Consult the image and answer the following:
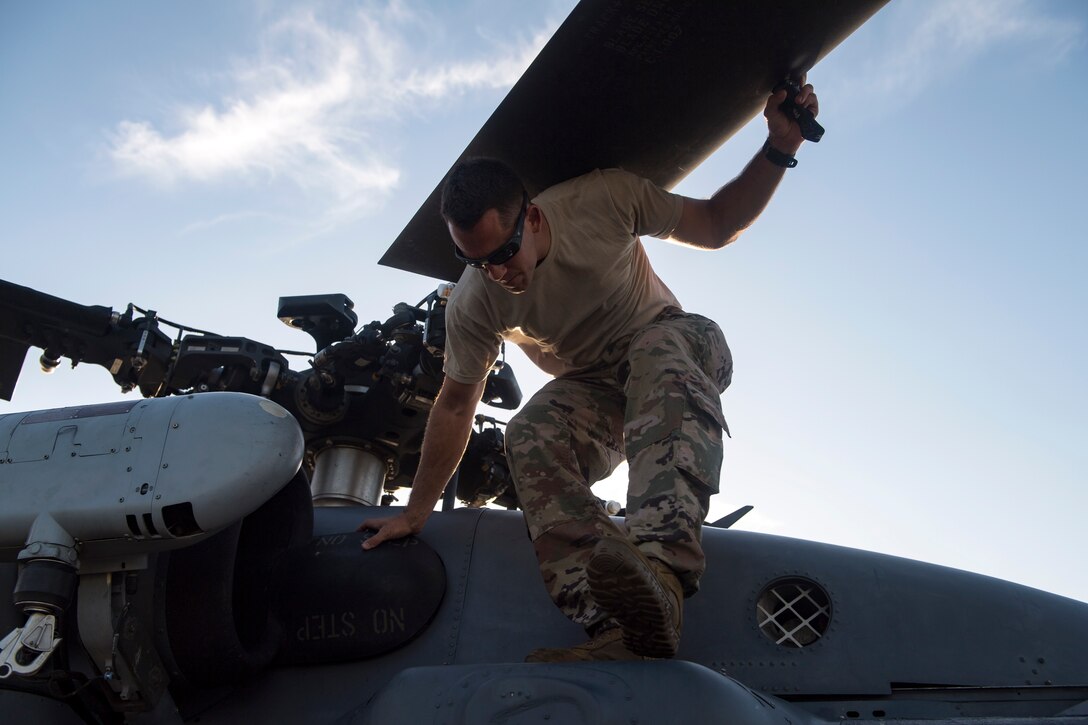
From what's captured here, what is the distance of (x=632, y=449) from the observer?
10.8 ft

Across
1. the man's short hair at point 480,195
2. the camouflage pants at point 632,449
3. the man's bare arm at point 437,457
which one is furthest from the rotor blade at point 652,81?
the man's bare arm at point 437,457

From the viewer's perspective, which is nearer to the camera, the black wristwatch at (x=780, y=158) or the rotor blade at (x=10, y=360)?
the black wristwatch at (x=780, y=158)

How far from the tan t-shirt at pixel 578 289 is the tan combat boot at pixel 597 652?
1.22 m

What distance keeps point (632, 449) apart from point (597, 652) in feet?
2.13

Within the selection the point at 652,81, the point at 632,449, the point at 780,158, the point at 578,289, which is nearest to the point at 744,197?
the point at 780,158

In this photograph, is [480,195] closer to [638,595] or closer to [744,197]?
[744,197]

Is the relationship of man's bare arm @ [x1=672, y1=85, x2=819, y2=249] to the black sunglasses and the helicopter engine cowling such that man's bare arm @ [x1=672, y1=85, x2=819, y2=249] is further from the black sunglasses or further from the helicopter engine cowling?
the helicopter engine cowling

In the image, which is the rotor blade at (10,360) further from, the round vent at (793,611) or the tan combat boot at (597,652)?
the round vent at (793,611)

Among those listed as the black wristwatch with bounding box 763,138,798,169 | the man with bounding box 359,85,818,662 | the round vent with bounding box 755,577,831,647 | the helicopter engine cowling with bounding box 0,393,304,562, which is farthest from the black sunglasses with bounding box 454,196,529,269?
the round vent with bounding box 755,577,831,647

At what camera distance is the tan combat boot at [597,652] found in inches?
117

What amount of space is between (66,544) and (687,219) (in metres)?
2.55

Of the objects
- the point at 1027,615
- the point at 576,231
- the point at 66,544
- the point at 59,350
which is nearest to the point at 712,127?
the point at 576,231

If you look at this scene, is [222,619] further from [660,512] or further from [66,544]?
[660,512]

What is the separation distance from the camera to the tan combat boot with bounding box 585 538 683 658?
261 centimetres
